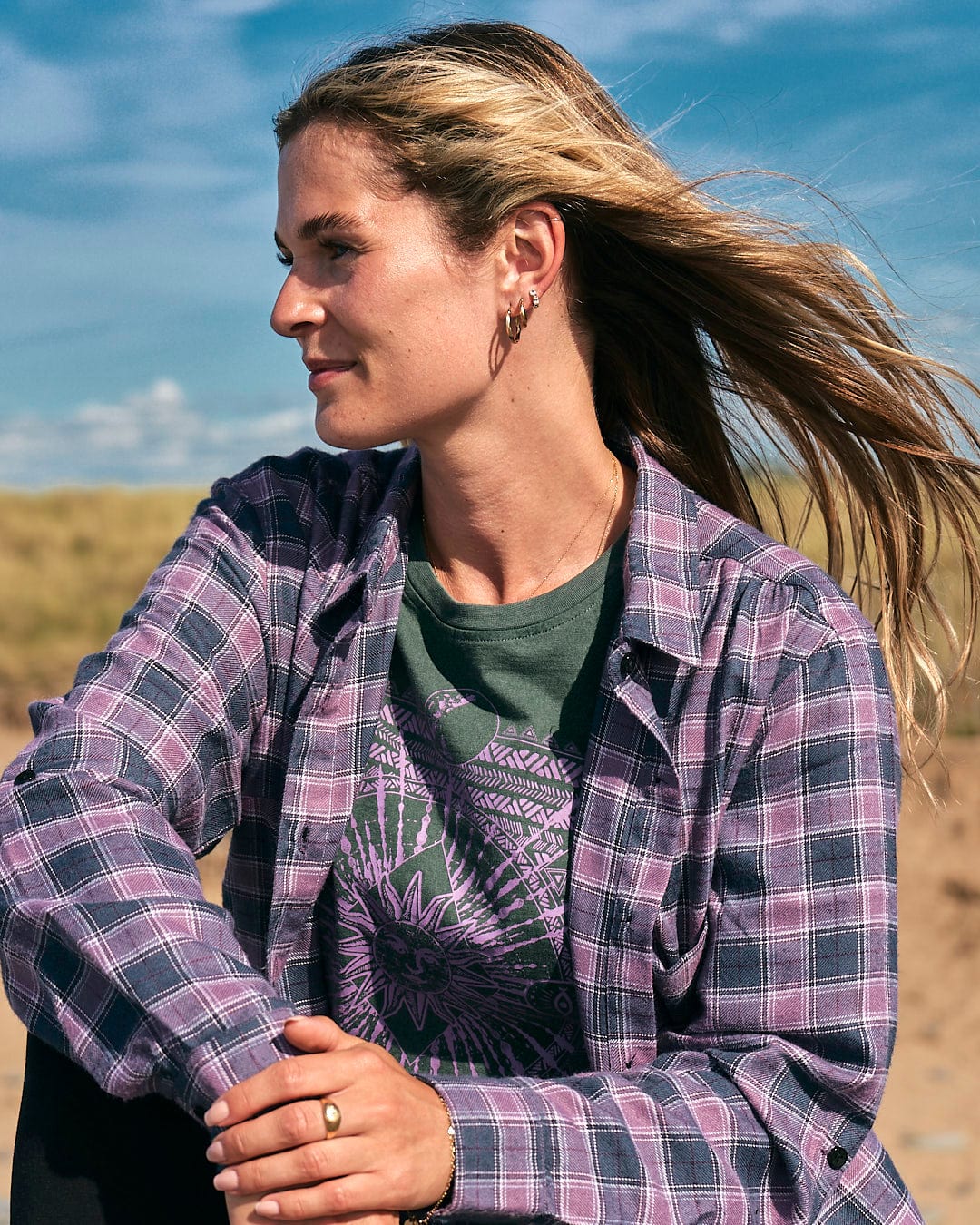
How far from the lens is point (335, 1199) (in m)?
1.70

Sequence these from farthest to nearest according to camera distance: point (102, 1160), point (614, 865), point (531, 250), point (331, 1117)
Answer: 1. point (531, 250)
2. point (614, 865)
3. point (102, 1160)
4. point (331, 1117)

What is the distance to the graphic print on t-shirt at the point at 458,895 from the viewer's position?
2.21 meters

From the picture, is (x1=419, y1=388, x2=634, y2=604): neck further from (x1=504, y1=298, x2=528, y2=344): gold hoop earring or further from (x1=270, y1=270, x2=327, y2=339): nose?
(x1=270, y1=270, x2=327, y2=339): nose

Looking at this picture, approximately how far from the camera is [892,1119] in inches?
173

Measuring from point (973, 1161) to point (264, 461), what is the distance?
3.02m

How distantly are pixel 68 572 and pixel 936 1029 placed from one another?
10.2 m

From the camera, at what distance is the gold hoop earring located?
2.30 meters

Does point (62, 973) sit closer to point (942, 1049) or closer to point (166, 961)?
point (166, 961)

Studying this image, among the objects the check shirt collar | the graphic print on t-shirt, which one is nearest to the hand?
the graphic print on t-shirt

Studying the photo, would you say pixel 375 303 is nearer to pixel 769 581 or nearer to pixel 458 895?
pixel 769 581

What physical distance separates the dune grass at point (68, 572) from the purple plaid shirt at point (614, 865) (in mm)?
5254

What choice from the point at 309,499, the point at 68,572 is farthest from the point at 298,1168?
the point at 68,572

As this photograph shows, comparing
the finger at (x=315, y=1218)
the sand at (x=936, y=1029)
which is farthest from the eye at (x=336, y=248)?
the sand at (x=936, y=1029)

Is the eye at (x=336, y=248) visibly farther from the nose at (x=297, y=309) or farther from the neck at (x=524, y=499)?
the neck at (x=524, y=499)
